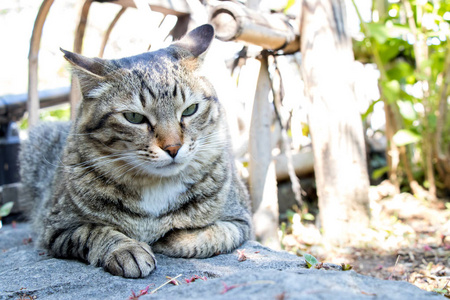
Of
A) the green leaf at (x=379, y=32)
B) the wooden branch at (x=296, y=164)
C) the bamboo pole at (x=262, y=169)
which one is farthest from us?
the wooden branch at (x=296, y=164)

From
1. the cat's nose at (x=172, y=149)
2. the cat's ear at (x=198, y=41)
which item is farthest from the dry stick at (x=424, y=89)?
the cat's nose at (x=172, y=149)

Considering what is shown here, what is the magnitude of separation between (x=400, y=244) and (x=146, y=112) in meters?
2.43

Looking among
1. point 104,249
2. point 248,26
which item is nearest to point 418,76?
point 248,26

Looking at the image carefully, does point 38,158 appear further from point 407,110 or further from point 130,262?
point 407,110

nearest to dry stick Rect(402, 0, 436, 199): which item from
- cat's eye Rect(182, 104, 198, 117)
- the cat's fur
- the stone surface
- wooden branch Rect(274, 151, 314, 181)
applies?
wooden branch Rect(274, 151, 314, 181)

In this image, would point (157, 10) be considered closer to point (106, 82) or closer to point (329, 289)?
point (106, 82)

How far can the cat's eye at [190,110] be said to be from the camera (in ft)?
7.36

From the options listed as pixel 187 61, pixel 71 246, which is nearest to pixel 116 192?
pixel 71 246

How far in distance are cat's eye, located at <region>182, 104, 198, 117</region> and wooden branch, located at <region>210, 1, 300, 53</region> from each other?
965mm

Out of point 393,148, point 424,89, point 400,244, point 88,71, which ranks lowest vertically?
point 400,244

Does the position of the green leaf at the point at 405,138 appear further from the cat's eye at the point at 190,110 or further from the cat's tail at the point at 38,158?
the cat's tail at the point at 38,158

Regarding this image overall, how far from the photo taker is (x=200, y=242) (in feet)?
7.19

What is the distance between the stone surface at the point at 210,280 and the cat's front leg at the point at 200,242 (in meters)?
0.04

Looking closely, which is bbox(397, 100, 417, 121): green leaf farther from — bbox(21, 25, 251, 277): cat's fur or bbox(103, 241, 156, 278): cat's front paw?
bbox(103, 241, 156, 278): cat's front paw
